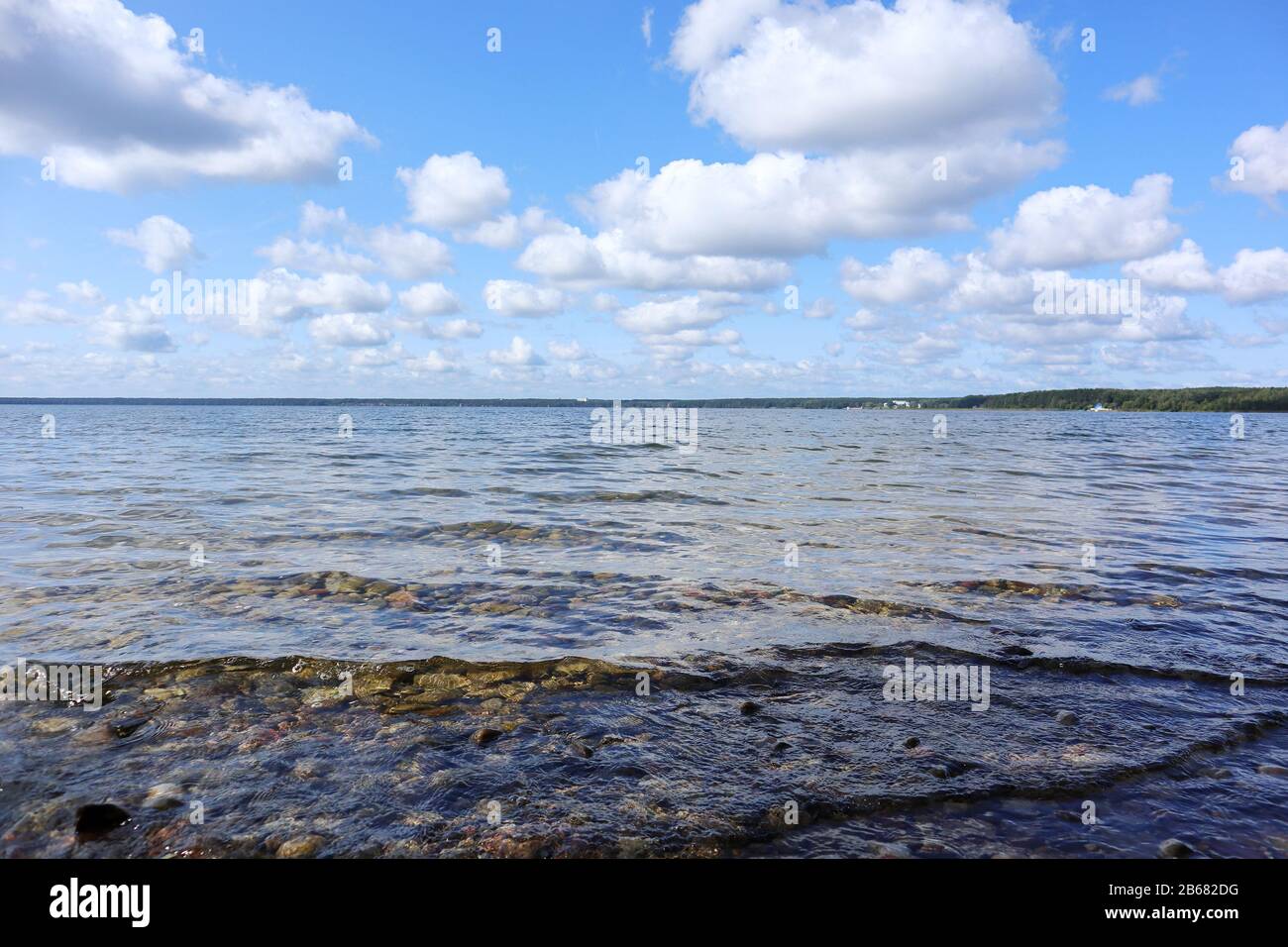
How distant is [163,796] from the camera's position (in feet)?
16.9

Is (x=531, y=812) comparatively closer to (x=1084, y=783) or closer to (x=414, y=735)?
(x=414, y=735)

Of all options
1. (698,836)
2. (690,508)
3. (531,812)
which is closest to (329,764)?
(531,812)

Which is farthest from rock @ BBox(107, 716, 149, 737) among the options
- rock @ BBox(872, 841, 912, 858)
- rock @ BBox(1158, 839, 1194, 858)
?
rock @ BBox(1158, 839, 1194, 858)

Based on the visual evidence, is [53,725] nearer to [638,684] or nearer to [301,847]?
[301,847]

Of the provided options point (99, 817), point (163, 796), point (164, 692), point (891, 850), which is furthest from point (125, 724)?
point (891, 850)

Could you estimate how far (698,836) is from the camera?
188 inches

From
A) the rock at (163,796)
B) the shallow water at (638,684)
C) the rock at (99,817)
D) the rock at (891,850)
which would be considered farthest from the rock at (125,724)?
the rock at (891,850)

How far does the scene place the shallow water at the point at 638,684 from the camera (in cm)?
495

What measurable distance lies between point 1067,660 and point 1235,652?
229 cm

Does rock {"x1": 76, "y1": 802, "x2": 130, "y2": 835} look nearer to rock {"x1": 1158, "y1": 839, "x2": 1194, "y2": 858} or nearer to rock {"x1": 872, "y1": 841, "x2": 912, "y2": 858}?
rock {"x1": 872, "y1": 841, "x2": 912, "y2": 858}

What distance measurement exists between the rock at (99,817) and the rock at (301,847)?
1196 mm

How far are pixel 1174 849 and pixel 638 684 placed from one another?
4.68 meters

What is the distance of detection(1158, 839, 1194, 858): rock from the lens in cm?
459

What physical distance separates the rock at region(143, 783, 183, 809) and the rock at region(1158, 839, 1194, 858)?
681 centimetres
